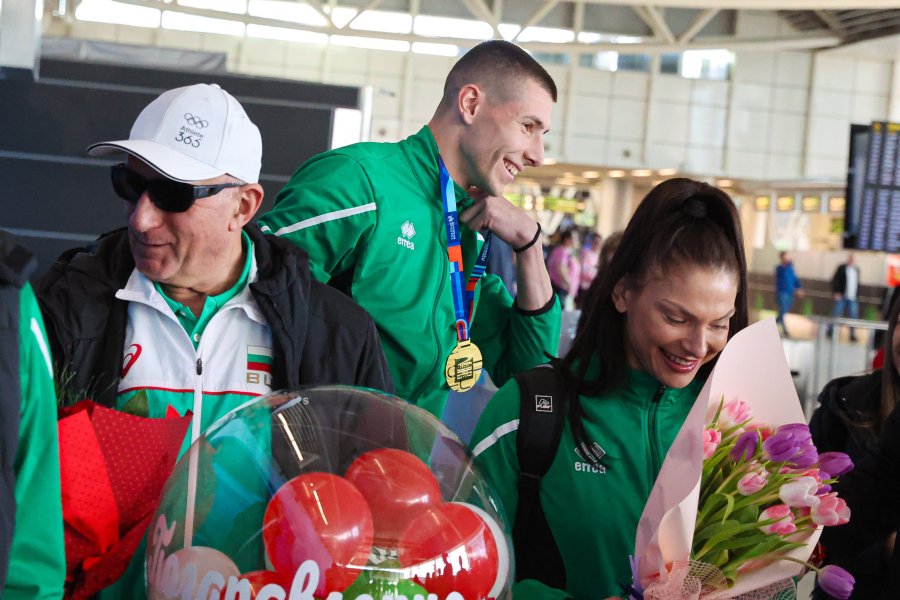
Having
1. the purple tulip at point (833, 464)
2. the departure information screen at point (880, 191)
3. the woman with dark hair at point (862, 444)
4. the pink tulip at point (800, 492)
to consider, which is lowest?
the woman with dark hair at point (862, 444)

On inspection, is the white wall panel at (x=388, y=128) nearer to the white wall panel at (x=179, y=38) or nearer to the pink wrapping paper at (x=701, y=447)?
the white wall panel at (x=179, y=38)

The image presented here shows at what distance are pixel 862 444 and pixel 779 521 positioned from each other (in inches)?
64.0

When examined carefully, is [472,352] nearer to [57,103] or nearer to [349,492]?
[349,492]

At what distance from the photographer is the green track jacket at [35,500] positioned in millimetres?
1178

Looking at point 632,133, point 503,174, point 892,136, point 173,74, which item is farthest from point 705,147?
point 503,174

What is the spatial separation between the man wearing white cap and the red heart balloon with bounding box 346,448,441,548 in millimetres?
717

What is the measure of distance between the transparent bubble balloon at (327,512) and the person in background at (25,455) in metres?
0.16

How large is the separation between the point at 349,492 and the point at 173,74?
16.8 ft

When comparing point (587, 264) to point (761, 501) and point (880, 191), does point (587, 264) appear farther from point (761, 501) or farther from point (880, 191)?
point (761, 501)

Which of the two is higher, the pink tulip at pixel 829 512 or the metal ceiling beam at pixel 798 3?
the metal ceiling beam at pixel 798 3

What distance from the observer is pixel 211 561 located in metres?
0.99

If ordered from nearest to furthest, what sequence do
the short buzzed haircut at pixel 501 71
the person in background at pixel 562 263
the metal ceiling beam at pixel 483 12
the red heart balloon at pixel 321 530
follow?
1. the red heart balloon at pixel 321 530
2. the short buzzed haircut at pixel 501 71
3. the person in background at pixel 562 263
4. the metal ceiling beam at pixel 483 12

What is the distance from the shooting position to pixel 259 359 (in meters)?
1.79

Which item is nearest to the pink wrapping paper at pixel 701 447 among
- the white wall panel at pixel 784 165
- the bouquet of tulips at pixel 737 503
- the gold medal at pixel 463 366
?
the bouquet of tulips at pixel 737 503
